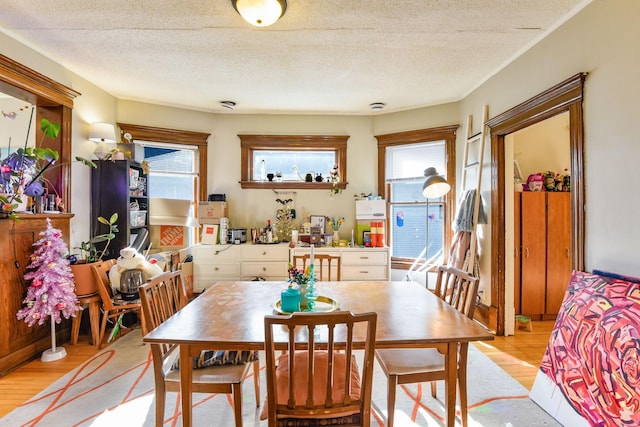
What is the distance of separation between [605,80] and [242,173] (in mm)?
3846

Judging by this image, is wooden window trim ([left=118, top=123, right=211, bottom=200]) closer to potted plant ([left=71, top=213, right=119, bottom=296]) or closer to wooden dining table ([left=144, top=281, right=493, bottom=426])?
potted plant ([left=71, top=213, right=119, bottom=296])

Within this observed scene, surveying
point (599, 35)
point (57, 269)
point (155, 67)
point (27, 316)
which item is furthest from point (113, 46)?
point (599, 35)

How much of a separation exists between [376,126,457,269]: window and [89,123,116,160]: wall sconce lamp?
3.38 m

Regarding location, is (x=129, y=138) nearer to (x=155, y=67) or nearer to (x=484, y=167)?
(x=155, y=67)

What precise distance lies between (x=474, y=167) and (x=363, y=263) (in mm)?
1786

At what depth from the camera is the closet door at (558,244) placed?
3.45 metres

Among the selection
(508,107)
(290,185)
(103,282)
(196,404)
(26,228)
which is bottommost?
(196,404)

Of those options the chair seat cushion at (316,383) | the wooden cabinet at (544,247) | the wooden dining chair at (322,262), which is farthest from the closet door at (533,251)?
the chair seat cushion at (316,383)

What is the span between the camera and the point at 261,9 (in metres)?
1.94

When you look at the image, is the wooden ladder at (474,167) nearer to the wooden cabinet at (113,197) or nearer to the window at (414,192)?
the window at (414,192)

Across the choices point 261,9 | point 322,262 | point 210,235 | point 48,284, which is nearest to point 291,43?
point 261,9

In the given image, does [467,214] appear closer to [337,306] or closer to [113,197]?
[337,306]

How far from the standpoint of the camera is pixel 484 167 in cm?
330

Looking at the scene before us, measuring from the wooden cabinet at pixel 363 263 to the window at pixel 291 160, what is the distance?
3.26 ft
